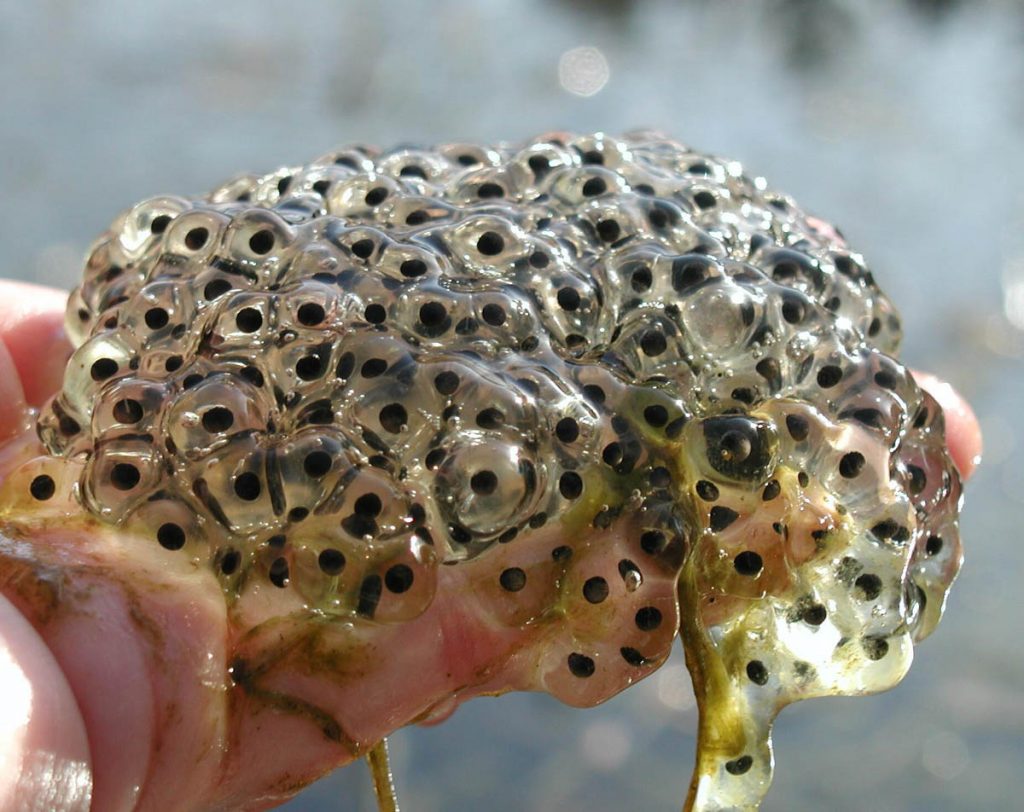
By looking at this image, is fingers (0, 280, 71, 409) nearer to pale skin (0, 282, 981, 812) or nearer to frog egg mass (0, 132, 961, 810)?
frog egg mass (0, 132, 961, 810)

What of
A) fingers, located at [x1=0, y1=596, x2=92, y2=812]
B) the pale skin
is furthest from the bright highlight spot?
fingers, located at [x1=0, y1=596, x2=92, y2=812]

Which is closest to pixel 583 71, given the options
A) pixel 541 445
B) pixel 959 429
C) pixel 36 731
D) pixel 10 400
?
pixel 959 429

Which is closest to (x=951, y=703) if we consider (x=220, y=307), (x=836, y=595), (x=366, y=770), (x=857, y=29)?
(x=366, y=770)

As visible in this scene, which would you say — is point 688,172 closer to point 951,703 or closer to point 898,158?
point 951,703

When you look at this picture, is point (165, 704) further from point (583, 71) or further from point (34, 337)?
point (583, 71)

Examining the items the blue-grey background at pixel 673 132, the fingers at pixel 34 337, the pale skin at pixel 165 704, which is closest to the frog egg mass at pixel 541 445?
the pale skin at pixel 165 704

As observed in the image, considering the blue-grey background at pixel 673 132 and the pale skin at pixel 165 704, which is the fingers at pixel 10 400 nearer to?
the pale skin at pixel 165 704
